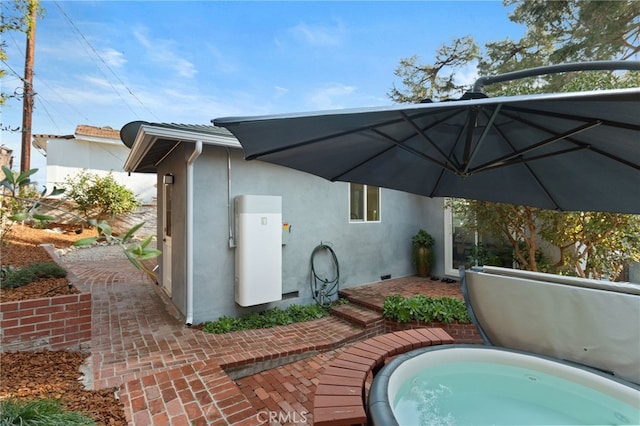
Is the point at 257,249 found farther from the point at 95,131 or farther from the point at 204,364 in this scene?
the point at 95,131

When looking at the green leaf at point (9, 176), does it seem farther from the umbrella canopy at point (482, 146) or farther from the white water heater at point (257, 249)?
the white water heater at point (257, 249)

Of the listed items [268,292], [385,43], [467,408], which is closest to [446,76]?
[385,43]

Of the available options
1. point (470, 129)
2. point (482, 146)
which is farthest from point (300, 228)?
point (470, 129)

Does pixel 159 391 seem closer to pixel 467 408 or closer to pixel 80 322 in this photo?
pixel 80 322

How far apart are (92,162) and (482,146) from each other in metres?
18.4

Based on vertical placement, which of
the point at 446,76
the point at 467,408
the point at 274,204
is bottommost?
the point at 467,408

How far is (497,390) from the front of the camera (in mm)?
2703

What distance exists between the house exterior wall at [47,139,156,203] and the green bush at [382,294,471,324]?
1373cm

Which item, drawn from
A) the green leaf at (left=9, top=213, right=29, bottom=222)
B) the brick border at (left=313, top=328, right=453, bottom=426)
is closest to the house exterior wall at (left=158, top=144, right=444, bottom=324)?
the brick border at (left=313, top=328, right=453, bottom=426)

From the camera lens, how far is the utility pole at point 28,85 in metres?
2.86

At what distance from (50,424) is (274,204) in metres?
3.71

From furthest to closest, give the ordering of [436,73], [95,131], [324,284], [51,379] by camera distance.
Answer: [95,131]
[436,73]
[324,284]
[51,379]

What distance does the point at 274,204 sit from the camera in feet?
17.1

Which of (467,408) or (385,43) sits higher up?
(385,43)
